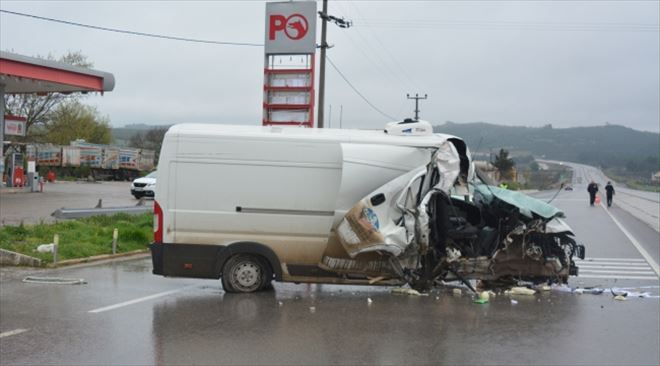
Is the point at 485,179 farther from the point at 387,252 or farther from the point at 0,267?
the point at 0,267

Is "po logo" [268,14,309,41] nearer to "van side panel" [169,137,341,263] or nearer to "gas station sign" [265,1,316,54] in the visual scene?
"gas station sign" [265,1,316,54]

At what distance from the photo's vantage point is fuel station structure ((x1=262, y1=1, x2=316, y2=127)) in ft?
71.5

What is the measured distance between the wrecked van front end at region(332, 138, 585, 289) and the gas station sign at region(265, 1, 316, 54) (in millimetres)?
12979

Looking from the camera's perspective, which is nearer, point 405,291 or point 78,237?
point 405,291

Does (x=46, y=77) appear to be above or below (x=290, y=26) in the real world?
below

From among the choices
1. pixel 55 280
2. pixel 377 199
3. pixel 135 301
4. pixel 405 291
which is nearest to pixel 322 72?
pixel 55 280

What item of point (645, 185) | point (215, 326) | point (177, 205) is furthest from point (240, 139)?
point (645, 185)

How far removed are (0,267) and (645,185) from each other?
4976 inches

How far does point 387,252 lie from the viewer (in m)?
9.03

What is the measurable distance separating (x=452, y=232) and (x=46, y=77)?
925 inches

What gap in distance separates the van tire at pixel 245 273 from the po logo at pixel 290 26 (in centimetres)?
1373

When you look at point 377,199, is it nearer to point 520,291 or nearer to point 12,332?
point 520,291

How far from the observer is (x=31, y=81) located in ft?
93.5

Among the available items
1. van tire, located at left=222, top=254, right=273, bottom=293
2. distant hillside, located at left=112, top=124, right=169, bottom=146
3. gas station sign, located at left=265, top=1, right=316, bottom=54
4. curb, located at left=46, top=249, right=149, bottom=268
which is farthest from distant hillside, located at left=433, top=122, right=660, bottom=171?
van tire, located at left=222, top=254, right=273, bottom=293
